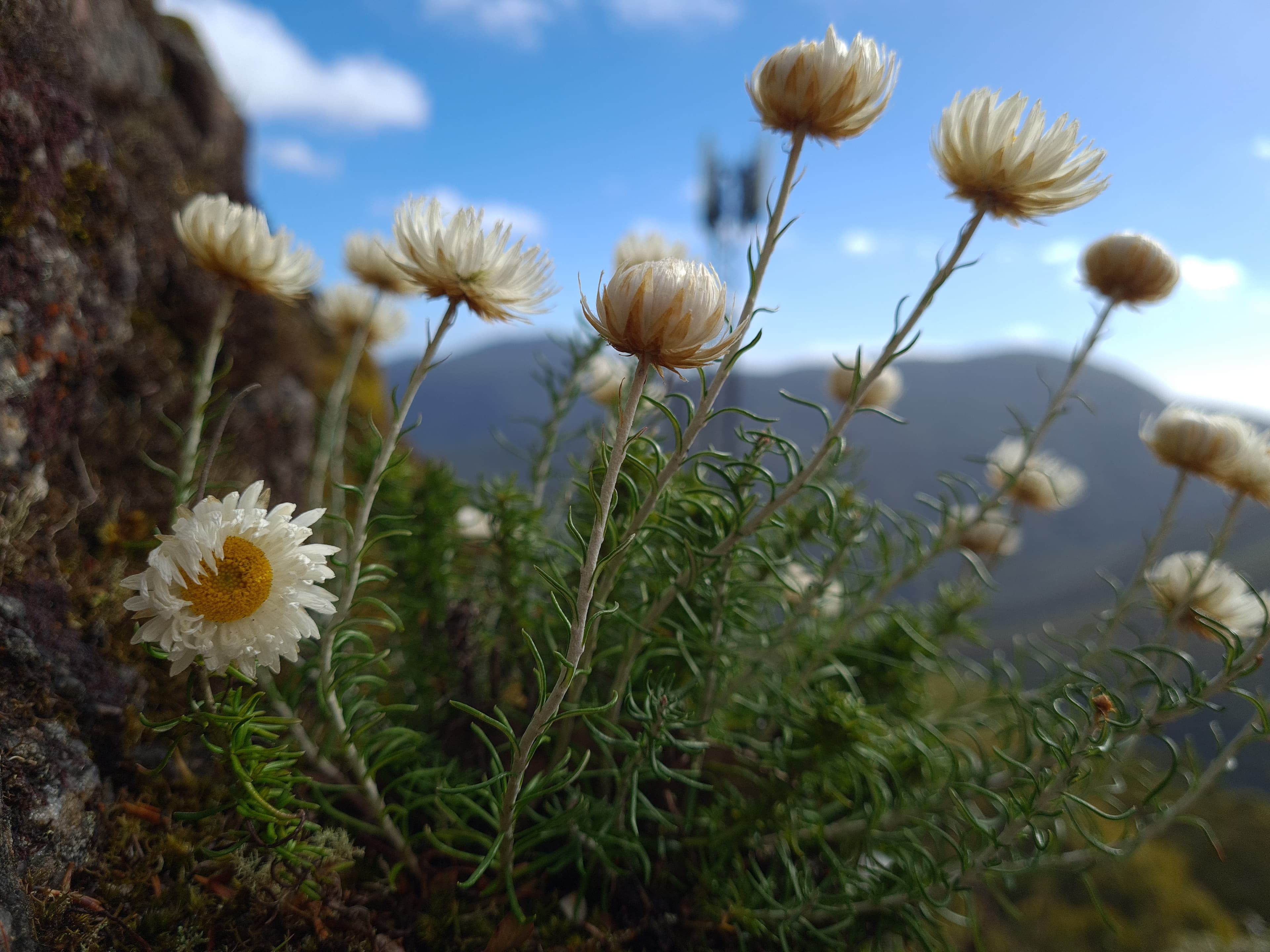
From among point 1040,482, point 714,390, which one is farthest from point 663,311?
point 1040,482

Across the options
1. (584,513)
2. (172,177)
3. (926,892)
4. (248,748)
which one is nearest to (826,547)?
(584,513)

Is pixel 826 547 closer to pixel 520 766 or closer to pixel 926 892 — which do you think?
pixel 926 892

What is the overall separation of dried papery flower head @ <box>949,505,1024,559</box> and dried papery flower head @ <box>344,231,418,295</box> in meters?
1.98

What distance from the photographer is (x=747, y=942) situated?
1.83m

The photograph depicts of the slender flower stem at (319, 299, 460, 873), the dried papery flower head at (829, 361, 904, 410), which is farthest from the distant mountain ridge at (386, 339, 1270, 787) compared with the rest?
the slender flower stem at (319, 299, 460, 873)

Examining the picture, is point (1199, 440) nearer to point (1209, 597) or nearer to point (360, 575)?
point (1209, 597)

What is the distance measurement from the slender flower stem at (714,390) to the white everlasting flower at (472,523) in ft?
2.75

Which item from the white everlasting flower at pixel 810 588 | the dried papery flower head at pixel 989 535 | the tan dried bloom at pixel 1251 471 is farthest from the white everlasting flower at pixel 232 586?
the tan dried bloom at pixel 1251 471

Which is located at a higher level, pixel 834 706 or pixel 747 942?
pixel 834 706

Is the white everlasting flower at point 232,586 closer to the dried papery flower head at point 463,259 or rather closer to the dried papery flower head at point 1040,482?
the dried papery flower head at point 463,259

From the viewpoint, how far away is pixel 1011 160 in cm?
128

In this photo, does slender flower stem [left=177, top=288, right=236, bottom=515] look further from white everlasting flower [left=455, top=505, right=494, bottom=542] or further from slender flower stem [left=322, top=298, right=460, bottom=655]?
white everlasting flower [left=455, top=505, right=494, bottom=542]

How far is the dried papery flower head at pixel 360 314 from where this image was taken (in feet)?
9.72

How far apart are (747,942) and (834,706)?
2.30ft
